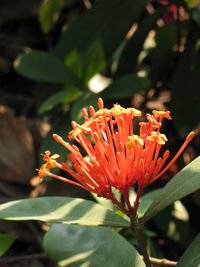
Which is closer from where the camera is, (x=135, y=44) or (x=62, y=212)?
(x=62, y=212)

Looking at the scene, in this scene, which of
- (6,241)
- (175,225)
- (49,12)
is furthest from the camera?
(49,12)

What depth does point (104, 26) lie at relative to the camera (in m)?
1.95

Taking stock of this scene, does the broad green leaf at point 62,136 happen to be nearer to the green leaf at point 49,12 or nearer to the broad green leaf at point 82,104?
the broad green leaf at point 82,104

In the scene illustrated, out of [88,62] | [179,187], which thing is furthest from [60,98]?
[179,187]

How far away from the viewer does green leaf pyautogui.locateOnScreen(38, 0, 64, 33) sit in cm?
214

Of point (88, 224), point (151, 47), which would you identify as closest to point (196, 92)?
point (151, 47)

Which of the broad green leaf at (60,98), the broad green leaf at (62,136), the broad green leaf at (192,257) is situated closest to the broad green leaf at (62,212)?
the broad green leaf at (192,257)

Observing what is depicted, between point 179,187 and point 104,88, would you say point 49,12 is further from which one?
point 179,187

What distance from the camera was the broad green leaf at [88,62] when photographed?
73.7 inches

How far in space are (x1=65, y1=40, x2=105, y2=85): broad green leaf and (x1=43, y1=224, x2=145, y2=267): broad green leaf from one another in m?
1.06

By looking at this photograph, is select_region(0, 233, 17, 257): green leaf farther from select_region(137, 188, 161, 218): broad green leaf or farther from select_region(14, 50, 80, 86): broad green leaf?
select_region(14, 50, 80, 86): broad green leaf

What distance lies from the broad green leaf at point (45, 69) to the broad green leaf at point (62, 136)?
0.59 ft

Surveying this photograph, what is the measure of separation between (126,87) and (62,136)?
0.35 meters

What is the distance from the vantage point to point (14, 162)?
231cm
